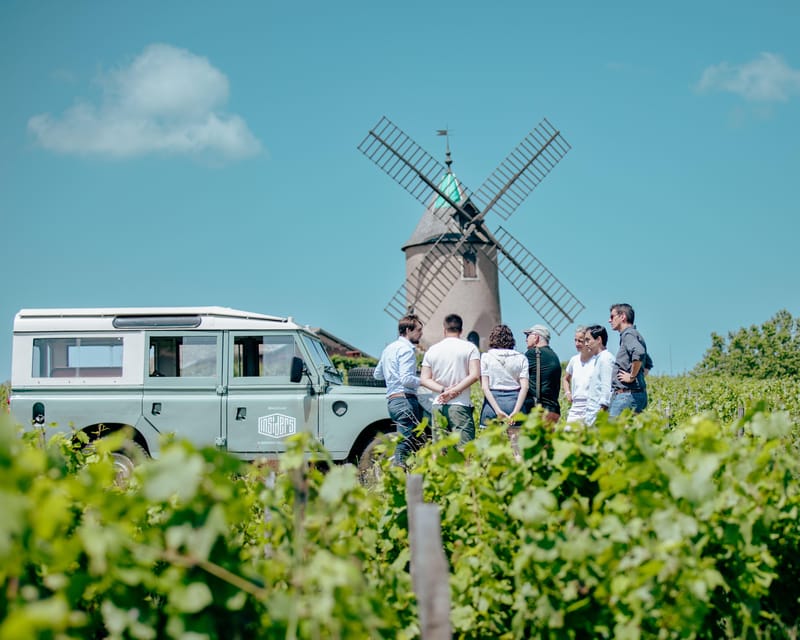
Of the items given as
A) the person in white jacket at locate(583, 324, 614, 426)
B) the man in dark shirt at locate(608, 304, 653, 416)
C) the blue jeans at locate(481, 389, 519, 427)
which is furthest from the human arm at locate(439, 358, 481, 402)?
the man in dark shirt at locate(608, 304, 653, 416)

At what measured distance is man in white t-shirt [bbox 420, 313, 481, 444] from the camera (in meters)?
7.51

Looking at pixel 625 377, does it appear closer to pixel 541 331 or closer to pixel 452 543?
pixel 541 331

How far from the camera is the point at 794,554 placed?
339 centimetres

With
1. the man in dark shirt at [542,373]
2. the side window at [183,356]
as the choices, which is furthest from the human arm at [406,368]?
the side window at [183,356]

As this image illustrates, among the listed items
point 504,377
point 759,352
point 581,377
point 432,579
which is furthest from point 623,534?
point 759,352

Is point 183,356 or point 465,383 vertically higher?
point 183,356

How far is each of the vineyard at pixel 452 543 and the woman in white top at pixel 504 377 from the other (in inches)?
143

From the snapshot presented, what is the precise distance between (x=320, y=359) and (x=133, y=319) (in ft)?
7.45

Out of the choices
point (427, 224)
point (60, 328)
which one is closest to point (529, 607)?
point (60, 328)

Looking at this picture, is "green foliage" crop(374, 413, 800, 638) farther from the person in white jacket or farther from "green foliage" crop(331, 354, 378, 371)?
"green foliage" crop(331, 354, 378, 371)

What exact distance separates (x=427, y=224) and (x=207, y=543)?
26.6m

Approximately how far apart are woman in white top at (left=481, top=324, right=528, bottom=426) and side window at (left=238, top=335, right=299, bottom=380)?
2.76 meters

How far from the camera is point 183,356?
9.67 meters

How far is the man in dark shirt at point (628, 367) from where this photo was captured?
23.6ft
